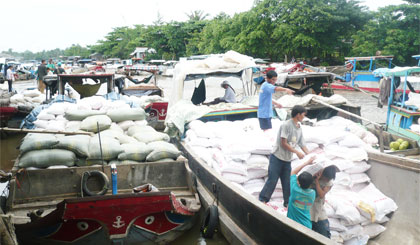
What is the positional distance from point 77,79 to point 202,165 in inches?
194

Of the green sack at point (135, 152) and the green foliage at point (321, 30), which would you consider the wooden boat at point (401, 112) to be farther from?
the green foliage at point (321, 30)

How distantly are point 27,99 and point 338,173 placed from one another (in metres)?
10.5

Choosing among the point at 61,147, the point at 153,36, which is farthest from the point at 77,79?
the point at 153,36

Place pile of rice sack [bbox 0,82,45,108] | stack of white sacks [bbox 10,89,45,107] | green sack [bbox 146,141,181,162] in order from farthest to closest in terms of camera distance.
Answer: stack of white sacks [bbox 10,89,45,107], pile of rice sack [bbox 0,82,45,108], green sack [bbox 146,141,181,162]

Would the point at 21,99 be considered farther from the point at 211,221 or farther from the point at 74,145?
the point at 211,221

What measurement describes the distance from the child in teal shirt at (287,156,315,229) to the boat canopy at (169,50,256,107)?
4658 mm

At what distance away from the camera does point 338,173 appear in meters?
4.34

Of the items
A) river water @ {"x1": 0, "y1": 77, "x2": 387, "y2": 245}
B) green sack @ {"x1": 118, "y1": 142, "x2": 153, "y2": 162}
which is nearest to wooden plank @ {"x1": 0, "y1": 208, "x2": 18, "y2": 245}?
green sack @ {"x1": 118, "y1": 142, "x2": 153, "y2": 162}

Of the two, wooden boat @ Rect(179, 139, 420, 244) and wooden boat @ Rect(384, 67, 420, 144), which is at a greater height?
wooden boat @ Rect(384, 67, 420, 144)

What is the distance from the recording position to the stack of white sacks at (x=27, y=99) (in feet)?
34.6

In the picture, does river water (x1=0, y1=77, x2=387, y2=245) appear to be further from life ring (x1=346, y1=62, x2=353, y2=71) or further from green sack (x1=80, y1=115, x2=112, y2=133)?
green sack (x1=80, y1=115, x2=112, y2=133)

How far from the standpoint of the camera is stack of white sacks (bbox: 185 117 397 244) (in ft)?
12.4

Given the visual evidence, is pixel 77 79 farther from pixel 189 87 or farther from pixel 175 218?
pixel 175 218

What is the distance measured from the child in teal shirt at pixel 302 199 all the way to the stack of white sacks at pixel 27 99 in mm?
9615
